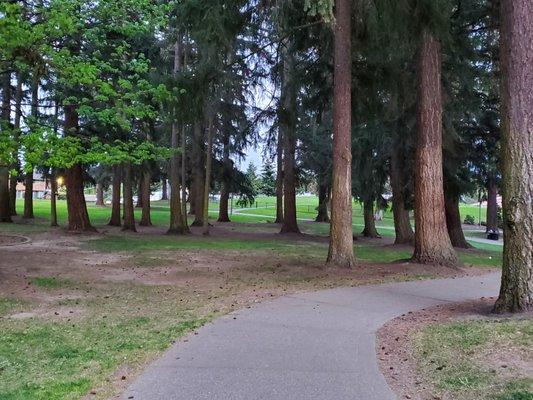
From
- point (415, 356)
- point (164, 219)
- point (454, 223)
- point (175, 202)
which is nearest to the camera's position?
point (415, 356)

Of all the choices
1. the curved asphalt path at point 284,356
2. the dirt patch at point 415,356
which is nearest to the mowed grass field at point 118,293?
the curved asphalt path at point 284,356

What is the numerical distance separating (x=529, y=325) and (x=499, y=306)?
1.14 metres

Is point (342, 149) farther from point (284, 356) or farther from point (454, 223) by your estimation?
point (454, 223)

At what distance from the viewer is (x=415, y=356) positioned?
19.3 feet

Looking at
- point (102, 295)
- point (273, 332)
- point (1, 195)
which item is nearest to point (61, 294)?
point (102, 295)

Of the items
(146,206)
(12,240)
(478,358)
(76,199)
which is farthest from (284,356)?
(146,206)

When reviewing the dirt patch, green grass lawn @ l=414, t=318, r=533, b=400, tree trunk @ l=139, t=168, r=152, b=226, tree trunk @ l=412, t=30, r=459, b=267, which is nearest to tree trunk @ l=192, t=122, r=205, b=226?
tree trunk @ l=139, t=168, r=152, b=226

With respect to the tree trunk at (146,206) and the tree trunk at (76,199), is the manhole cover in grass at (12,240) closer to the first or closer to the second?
the tree trunk at (76,199)

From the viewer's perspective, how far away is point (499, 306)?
7.48 metres

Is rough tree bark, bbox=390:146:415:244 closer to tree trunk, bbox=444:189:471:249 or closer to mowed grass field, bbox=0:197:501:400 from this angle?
tree trunk, bbox=444:189:471:249

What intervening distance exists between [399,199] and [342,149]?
9.42 m

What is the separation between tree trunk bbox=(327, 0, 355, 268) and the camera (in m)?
12.9

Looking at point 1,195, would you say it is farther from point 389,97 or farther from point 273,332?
point 273,332

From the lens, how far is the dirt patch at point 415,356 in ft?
16.0
